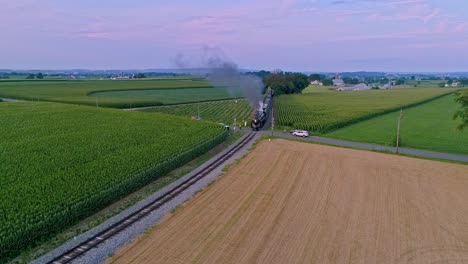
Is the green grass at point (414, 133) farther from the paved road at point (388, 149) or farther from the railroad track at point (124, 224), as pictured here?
the railroad track at point (124, 224)

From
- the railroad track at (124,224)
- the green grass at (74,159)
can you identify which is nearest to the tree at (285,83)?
the green grass at (74,159)

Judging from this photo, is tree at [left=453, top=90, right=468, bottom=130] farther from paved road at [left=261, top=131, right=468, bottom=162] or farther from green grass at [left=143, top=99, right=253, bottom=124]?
green grass at [left=143, top=99, right=253, bottom=124]

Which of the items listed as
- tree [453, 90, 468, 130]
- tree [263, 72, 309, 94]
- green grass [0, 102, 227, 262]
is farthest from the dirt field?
tree [263, 72, 309, 94]

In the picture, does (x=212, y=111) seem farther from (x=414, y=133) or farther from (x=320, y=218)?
(x=320, y=218)

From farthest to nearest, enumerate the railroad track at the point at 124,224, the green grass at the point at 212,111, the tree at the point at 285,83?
the tree at the point at 285,83
the green grass at the point at 212,111
the railroad track at the point at 124,224

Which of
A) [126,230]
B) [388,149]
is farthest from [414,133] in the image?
[126,230]
